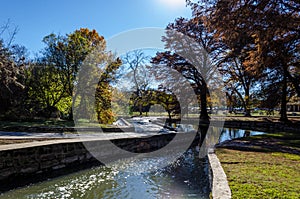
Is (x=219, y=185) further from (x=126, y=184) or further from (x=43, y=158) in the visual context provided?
(x=43, y=158)

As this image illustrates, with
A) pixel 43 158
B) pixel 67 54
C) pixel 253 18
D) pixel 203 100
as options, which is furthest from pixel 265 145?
pixel 67 54

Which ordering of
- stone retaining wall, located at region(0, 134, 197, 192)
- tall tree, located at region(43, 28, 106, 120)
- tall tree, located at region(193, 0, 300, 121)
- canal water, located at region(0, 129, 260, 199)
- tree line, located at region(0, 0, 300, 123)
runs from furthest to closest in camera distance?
tall tree, located at region(43, 28, 106, 120) < tree line, located at region(0, 0, 300, 123) < tall tree, located at region(193, 0, 300, 121) < stone retaining wall, located at region(0, 134, 197, 192) < canal water, located at region(0, 129, 260, 199)

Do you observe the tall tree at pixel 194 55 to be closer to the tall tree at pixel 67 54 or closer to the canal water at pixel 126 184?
the tall tree at pixel 67 54

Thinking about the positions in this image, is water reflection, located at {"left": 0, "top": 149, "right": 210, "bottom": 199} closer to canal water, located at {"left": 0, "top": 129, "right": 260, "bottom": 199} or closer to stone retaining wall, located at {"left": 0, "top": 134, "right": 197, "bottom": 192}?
canal water, located at {"left": 0, "top": 129, "right": 260, "bottom": 199}

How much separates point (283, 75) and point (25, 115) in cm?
1959

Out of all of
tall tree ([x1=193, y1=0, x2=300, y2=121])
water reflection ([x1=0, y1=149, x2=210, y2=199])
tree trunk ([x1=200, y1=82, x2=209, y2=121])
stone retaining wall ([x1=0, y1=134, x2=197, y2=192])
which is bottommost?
water reflection ([x1=0, y1=149, x2=210, y2=199])

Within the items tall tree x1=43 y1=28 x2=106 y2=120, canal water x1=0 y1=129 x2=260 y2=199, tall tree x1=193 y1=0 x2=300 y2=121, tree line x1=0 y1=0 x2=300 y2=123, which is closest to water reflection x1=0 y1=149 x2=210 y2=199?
canal water x1=0 y1=129 x2=260 y2=199

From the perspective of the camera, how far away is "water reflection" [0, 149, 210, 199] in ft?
15.9

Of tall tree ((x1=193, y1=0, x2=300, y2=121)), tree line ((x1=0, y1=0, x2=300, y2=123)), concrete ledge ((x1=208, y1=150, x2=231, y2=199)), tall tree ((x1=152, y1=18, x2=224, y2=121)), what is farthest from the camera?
tall tree ((x1=152, y1=18, x2=224, y2=121))

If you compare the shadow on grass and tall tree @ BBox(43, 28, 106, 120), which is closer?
the shadow on grass

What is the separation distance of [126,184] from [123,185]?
0.32ft

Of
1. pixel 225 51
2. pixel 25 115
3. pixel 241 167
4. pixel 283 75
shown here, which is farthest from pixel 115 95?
pixel 283 75

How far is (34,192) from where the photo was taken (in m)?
4.97

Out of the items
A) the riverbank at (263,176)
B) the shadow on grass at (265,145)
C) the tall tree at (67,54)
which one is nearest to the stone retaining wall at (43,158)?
the shadow on grass at (265,145)
